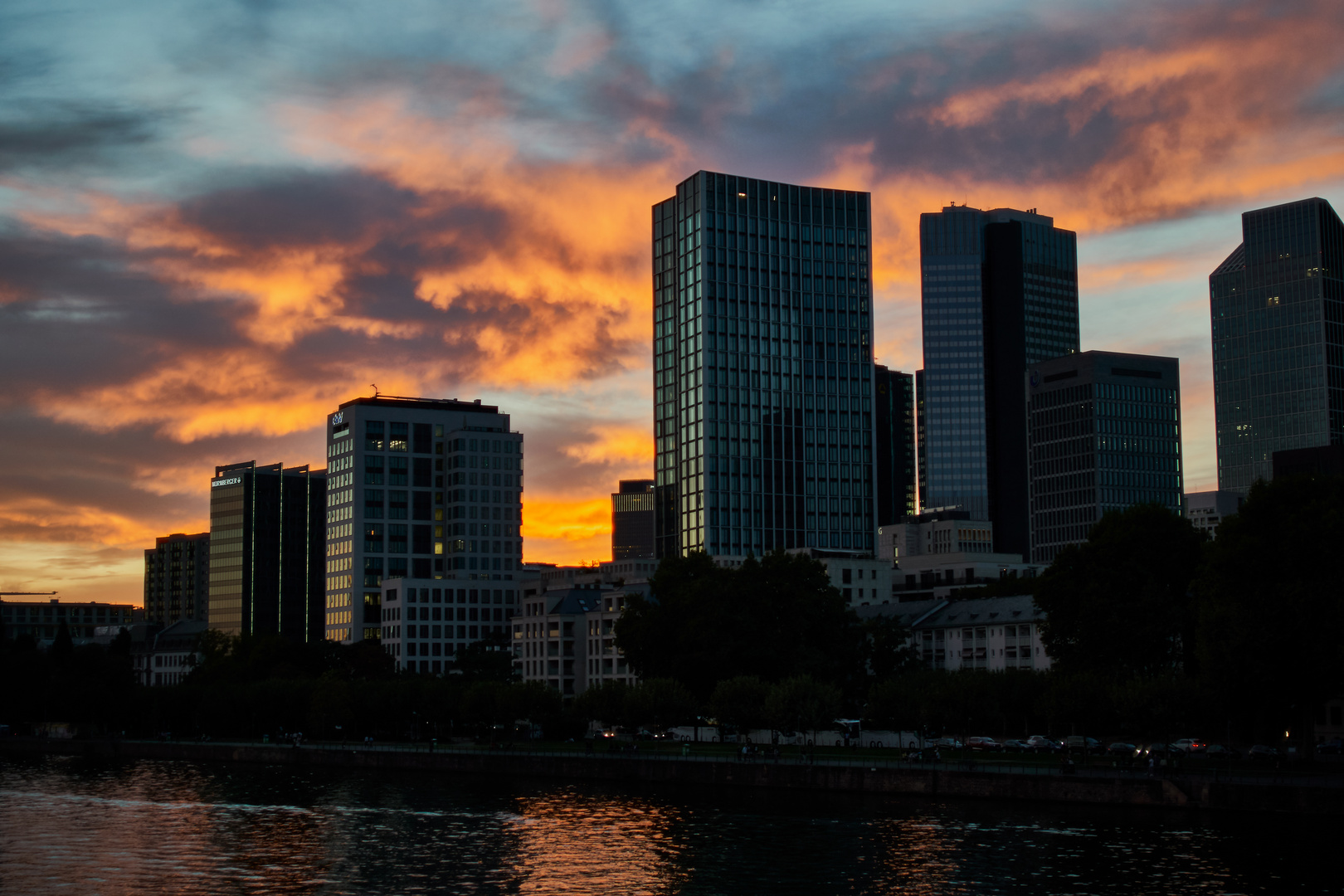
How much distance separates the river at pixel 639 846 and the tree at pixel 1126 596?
3205 cm

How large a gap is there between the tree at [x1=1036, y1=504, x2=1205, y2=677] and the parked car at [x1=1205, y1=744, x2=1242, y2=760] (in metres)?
7.44

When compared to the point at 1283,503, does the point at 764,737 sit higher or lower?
lower

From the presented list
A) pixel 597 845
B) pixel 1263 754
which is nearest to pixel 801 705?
pixel 1263 754

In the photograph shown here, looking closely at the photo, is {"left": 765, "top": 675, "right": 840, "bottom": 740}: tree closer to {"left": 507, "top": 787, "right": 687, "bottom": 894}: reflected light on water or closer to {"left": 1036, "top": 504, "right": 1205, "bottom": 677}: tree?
{"left": 1036, "top": 504, "right": 1205, "bottom": 677}: tree

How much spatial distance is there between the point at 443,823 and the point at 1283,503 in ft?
214

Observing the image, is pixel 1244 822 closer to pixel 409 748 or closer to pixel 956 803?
pixel 956 803

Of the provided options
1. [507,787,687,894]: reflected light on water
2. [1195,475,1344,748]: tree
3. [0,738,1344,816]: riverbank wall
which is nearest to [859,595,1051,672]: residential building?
[0,738,1344,816]: riverbank wall

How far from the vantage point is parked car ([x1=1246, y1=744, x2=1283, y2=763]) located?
400 ft

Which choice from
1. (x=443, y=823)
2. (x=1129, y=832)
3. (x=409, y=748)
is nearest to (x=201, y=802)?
(x=443, y=823)

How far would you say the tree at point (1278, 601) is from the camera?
351 ft

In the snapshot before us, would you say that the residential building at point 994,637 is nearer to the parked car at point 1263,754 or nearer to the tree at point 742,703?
the tree at point 742,703

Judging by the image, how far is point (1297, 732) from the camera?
138 meters

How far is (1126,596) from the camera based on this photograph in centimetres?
13412

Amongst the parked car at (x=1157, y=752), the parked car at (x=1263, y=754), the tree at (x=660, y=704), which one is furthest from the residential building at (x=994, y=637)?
the parked car at (x=1263, y=754)
